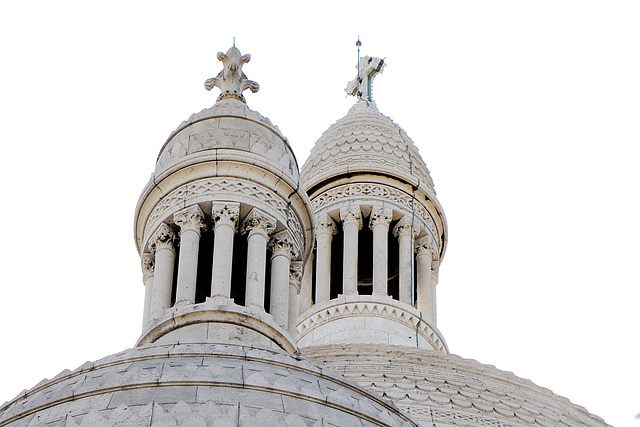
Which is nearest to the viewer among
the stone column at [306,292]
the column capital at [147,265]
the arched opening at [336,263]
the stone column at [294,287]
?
the stone column at [294,287]

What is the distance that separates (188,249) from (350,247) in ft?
33.3

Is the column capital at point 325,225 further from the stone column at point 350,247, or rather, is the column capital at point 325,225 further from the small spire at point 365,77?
the small spire at point 365,77

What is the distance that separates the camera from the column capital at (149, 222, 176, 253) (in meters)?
23.9

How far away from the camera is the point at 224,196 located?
77.7 feet

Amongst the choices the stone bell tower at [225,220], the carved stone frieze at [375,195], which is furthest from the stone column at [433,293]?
the stone bell tower at [225,220]

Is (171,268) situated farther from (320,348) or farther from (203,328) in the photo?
(320,348)

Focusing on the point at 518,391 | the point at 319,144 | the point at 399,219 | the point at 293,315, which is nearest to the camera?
the point at 293,315

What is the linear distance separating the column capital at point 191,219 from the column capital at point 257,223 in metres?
0.60

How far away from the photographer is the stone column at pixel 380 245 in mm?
31984

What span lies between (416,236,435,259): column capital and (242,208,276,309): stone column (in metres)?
10.9

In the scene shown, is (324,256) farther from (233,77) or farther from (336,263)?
(233,77)

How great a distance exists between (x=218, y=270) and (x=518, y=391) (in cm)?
567

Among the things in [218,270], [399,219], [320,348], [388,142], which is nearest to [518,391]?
[320,348]

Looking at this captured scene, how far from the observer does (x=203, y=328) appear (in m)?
21.4
